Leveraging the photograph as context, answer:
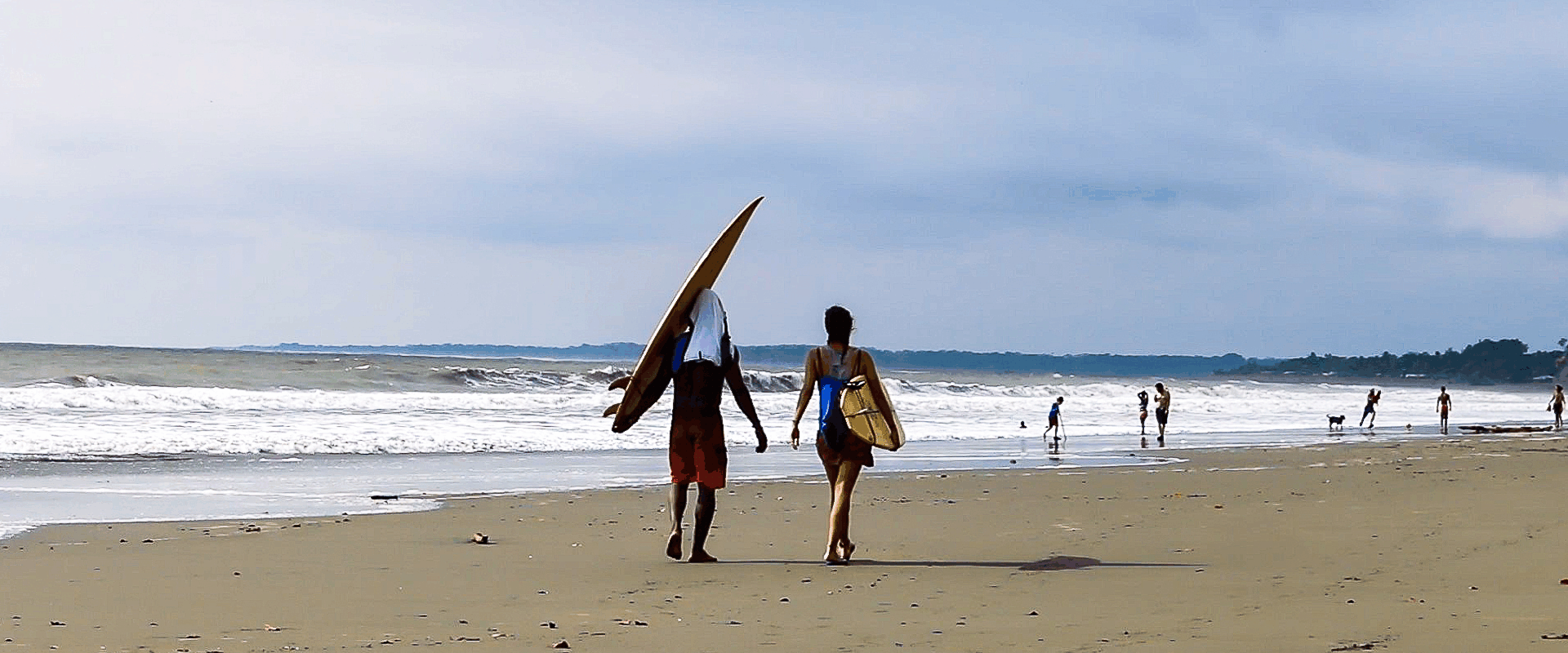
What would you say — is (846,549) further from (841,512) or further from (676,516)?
(676,516)

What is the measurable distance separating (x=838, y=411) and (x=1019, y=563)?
1361mm

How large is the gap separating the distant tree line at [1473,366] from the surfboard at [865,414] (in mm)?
122910

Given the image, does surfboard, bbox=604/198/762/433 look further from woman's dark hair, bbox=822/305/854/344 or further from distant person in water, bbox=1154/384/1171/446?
distant person in water, bbox=1154/384/1171/446

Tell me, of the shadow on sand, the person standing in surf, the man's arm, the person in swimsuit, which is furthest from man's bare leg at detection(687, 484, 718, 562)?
the person in swimsuit

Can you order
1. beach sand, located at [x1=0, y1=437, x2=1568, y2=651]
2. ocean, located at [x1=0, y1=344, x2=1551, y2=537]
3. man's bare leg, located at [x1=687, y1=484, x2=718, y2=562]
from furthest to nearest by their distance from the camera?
ocean, located at [x1=0, y1=344, x2=1551, y2=537], man's bare leg, located at [x1=687, y1=484, x2=718, y2=562], beach sand, located at [x1=0, y1=437, x2=1568, y2=651]

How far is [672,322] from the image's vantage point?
8.84 m

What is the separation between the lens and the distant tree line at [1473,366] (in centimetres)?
12394

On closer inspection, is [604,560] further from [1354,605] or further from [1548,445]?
[1548,445]

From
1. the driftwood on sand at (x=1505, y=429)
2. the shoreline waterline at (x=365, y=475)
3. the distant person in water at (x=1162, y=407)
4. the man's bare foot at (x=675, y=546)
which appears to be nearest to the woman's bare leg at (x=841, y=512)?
the man's bare foot at (x=675, y=546)

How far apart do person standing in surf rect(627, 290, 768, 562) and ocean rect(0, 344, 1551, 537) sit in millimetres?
4728

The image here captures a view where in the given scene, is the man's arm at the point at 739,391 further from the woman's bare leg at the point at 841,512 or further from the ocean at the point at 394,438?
the ocean at the point at 394,438

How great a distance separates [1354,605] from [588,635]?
3.34 m

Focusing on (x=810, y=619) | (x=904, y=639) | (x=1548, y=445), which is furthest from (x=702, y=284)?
(x=1548, y=445)

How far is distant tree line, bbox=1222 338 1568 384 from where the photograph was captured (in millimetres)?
123938
